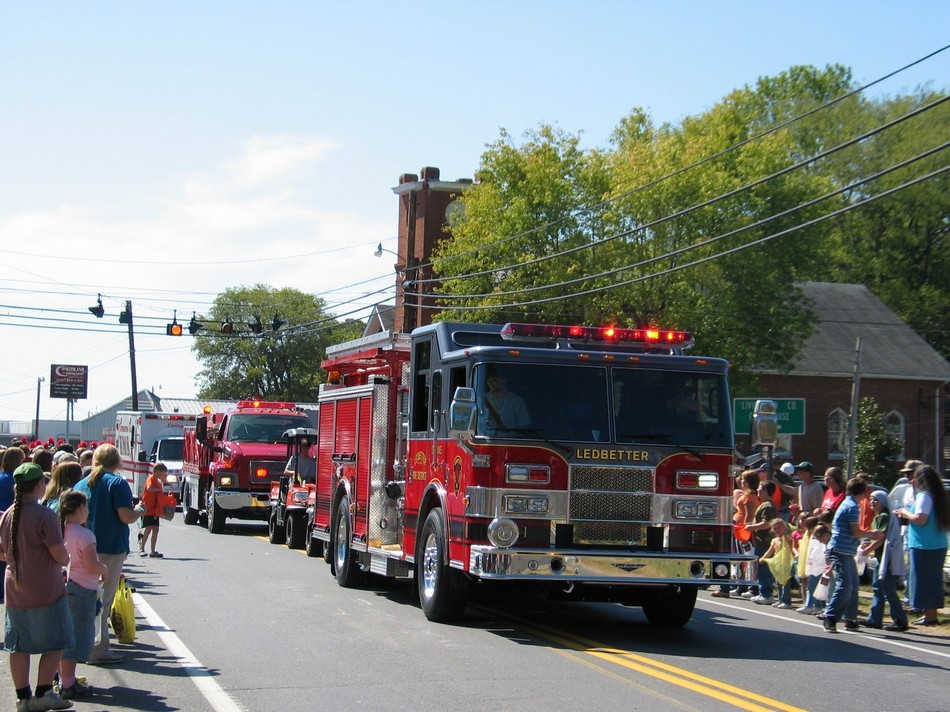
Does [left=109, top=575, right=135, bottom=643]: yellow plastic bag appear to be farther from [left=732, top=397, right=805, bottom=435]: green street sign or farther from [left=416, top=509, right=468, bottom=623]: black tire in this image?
[left=732, top=397, right=805, bottom=435]: green street sign

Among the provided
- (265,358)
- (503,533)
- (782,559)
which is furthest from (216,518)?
(265,358)

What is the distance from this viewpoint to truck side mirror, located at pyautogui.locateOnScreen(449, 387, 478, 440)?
11.4 meters

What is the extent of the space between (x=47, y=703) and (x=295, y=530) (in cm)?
1434

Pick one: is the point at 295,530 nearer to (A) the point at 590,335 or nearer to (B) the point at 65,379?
(A) the point at 590,335

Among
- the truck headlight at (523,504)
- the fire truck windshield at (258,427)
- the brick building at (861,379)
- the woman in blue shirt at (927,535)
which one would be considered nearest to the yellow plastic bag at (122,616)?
the truck headlight at (523,504)

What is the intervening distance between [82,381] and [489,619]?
89098 mm

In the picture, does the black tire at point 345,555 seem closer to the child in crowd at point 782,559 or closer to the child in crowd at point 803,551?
the child in crowd at point 782,559

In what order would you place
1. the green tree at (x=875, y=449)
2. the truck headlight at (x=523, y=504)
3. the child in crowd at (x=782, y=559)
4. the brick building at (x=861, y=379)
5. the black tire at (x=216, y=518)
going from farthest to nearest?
the brick building at (x=861, y=379)
the green tree at (x=875, y=449)
the black tire at (x=216, y=518)
the child in crowd at (x=782, y=559)
the truck headlight at (x=523, y=504)

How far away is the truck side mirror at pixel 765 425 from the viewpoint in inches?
463

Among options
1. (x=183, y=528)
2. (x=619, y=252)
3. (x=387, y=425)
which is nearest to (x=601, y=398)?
(x=387, y=425)

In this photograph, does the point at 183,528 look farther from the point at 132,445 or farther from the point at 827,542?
the point at 827,542

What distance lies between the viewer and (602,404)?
12.0 metres

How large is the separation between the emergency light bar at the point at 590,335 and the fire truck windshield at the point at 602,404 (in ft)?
1.72

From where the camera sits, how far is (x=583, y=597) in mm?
12094
